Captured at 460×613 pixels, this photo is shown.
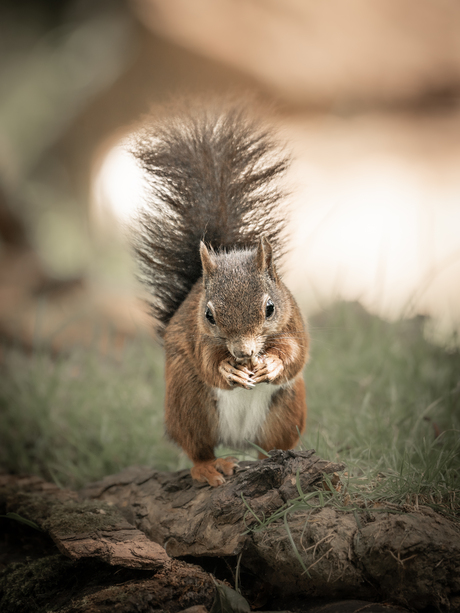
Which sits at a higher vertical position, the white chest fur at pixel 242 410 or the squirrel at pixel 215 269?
the squirrel at pixel 215 269

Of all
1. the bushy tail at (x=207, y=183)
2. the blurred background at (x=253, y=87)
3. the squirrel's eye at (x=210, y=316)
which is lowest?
the squirrel's eye at (x=210, y=316)


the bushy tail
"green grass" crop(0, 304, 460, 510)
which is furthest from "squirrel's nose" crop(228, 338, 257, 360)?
the bushy tail

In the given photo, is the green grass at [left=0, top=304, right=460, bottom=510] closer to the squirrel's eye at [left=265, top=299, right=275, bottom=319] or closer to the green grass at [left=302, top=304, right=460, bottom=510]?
the green grass at [left=302, top=304, right=460, bottom=510]

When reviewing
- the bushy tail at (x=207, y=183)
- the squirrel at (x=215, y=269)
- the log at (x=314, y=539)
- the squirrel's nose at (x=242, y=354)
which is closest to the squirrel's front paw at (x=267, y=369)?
the squirrel at (x=215, y=269)

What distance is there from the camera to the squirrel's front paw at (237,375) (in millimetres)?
1576

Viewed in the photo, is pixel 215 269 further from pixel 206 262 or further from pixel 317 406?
pixel 317 406

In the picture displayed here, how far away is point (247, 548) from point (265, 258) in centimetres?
87

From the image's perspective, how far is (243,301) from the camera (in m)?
1.57

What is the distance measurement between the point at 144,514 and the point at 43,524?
1.11 feet

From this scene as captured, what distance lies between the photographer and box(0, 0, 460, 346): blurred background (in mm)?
4555

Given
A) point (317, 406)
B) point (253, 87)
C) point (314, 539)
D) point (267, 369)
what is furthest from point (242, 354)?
point (253, 87)

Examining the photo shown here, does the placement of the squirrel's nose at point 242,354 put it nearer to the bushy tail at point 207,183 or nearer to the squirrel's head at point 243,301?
the squirrel's head at point 243,301

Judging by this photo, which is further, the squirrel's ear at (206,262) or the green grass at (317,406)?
the green grass at (317,406)

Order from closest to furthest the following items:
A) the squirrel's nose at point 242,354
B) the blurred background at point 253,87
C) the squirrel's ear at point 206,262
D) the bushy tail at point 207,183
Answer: the squirrel's nose at point 242,354, the squirrel's ear at point 206,262, the bushy tail at point 207,183, the blurred background at point 253,87
